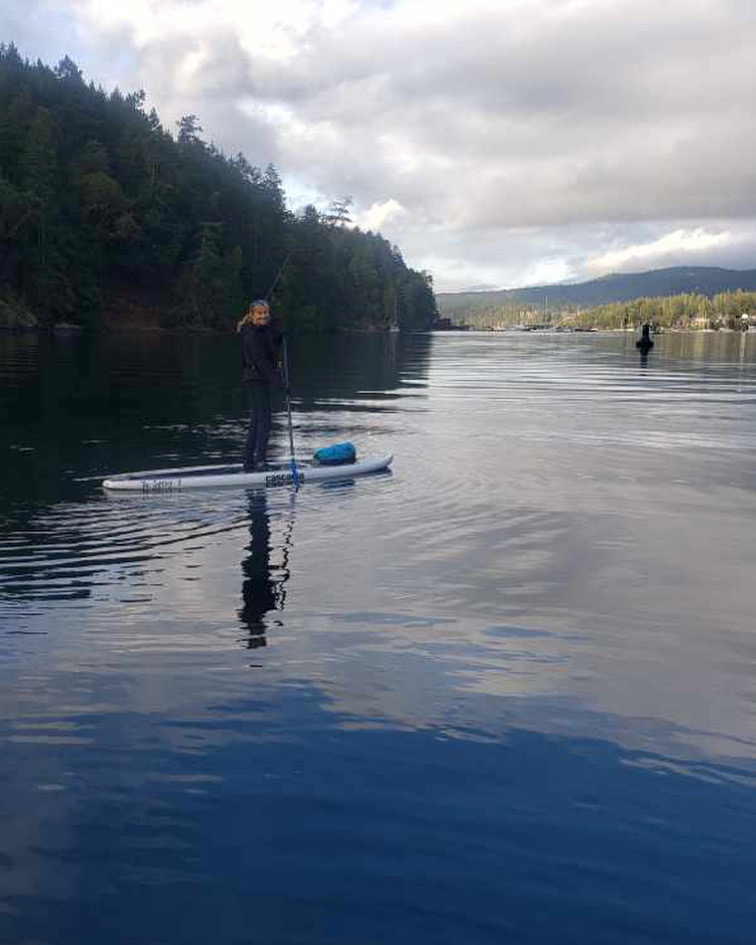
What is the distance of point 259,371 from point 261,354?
0.35m

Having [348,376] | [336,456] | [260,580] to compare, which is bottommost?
[260,580]

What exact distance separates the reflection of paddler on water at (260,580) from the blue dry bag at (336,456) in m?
3.72

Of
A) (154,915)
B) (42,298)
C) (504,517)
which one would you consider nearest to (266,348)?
(504,517)

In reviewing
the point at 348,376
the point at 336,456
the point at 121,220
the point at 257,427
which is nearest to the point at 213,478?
the point at 257,427

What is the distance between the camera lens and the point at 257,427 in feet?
58.0

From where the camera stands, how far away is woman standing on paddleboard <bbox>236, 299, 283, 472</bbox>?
682 inches

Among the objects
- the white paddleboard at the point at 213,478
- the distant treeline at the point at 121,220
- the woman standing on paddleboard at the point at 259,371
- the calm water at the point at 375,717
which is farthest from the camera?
the distant treeline at the point at 121,220

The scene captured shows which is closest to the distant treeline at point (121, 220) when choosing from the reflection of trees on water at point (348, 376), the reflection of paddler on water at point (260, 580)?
the reflection of trees on water at point (348, 376)

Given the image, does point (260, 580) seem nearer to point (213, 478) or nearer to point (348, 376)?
point (213, 478)

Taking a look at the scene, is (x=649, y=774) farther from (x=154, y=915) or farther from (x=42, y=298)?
(x=42, y=298)

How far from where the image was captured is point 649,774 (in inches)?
257

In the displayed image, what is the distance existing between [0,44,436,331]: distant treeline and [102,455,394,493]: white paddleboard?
294ft

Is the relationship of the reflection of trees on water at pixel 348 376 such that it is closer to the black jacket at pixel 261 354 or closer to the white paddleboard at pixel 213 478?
the white paddleboard at pixel 213 478

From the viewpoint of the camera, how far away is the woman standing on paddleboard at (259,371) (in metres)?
17.3
